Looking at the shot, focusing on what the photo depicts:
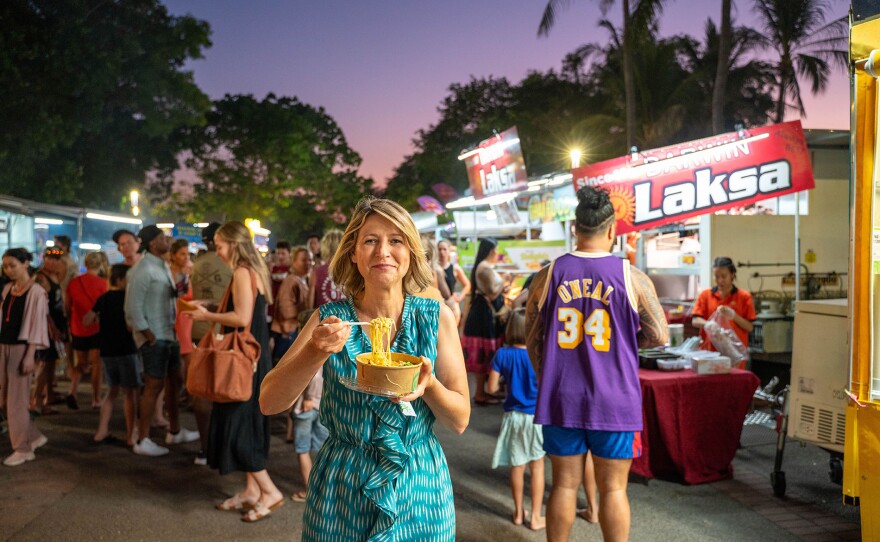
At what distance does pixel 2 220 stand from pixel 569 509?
34.7ft

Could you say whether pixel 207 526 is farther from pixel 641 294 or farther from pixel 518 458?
pixel 641 294

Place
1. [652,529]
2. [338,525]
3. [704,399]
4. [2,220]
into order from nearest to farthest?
[338,525] → [652,529] → [704,399] → [2,220]

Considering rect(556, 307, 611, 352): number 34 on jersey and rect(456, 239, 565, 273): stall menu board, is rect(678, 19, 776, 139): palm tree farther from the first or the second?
rect(556, 307, 611, 352): number 34 on jersey

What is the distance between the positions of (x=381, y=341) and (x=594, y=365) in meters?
1.93

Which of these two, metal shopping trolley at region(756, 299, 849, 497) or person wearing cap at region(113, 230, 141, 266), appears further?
person wearing cap at region(113, 230, 141, 266)

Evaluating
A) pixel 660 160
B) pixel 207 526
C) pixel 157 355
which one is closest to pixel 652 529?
pixel 207 526

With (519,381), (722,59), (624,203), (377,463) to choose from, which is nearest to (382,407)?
(377,463)

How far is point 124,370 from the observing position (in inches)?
261

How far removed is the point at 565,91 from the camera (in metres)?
38.7

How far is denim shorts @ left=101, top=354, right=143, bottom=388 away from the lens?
6.62 meters

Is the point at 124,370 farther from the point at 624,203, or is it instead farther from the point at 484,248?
the point at 624,203

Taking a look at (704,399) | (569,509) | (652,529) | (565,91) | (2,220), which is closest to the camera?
(569,509)

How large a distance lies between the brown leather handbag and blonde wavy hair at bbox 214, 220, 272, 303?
465 mm

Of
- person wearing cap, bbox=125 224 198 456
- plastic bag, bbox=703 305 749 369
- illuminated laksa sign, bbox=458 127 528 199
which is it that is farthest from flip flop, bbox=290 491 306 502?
illuminated laksa sign, bbox=458 127 528 199
